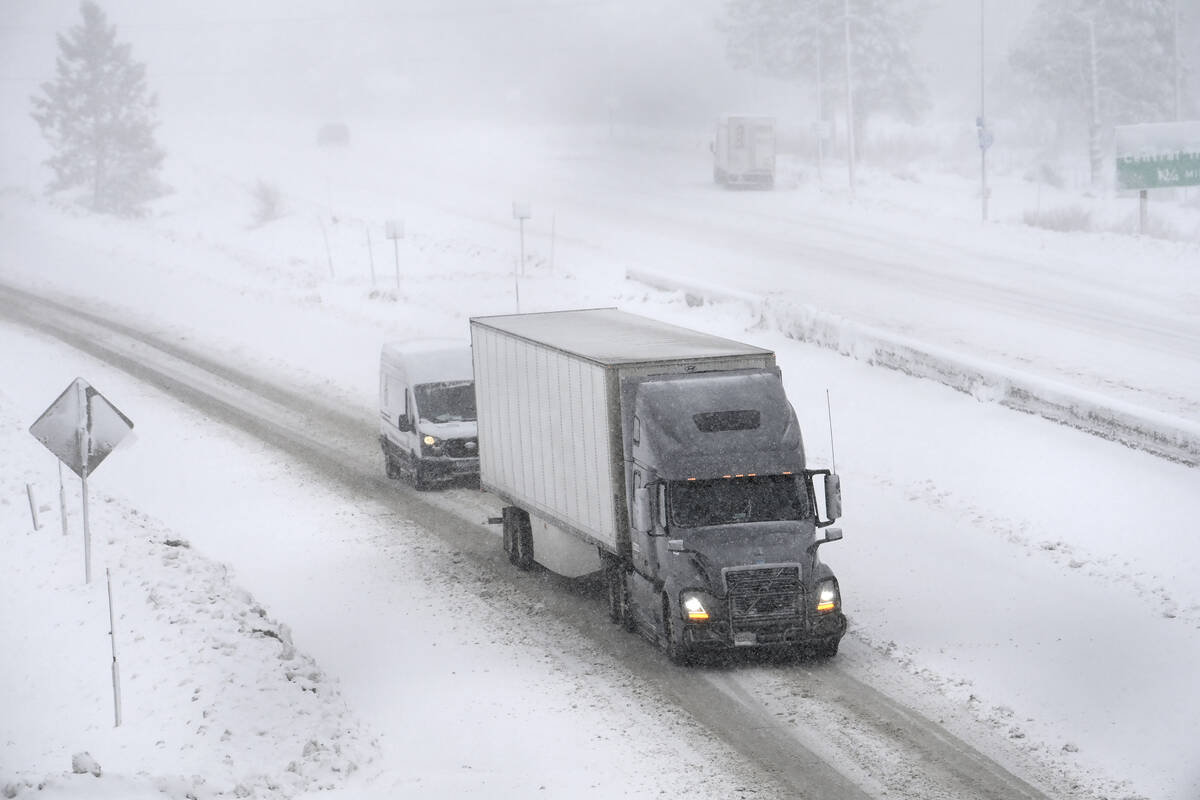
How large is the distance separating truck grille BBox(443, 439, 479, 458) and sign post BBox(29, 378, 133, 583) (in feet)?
29.0

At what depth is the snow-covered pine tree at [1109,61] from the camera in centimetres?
7481

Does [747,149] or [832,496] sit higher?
[747,149]

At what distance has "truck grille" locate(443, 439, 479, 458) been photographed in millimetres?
25469

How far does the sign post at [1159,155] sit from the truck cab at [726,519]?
2996 centimetres

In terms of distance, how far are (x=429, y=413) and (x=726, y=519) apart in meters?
10.7

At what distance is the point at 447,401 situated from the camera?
1032 inches

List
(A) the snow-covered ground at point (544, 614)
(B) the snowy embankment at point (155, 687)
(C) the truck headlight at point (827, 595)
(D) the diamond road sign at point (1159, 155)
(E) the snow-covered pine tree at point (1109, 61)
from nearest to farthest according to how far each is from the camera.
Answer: (B) the snowy embankment at point (155, 687) → (A) the snow-covered ground at point (544, 614) → (C) the truck headlight at point (827, 595) → (D) the diamond road sign at point (1159, 155) → (E) the snow-covered pine tree at point (1109, 61)

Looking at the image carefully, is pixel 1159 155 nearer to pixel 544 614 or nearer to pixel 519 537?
pixel 519 537

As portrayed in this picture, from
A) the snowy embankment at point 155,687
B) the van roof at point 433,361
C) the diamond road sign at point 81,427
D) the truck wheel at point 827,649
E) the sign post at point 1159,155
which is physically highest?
the sign post at point 1159,155

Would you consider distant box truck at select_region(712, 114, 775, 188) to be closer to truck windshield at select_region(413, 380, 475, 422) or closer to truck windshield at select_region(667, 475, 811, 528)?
truck windshield at select_region(413, 380, 475, 422)

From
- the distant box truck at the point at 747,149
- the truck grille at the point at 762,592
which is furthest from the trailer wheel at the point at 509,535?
the distant box truck at the point at 747,149

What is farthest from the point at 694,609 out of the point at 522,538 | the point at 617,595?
the point at 522,538

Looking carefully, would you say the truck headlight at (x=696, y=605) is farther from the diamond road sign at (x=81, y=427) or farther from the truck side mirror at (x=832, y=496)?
the diamond road sign at (x=81, y=427)

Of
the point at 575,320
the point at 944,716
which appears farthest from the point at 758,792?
the point at 575,320
